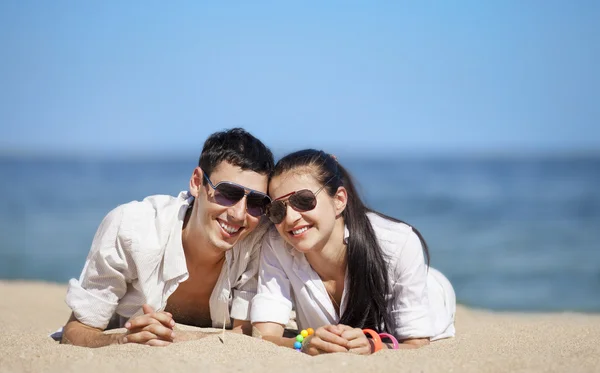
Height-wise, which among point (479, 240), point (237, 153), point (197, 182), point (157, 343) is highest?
point (237, 153)

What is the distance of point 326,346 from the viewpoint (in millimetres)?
4059

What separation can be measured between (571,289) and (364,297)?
742 centimetres

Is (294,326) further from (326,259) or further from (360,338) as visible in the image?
(360,338)

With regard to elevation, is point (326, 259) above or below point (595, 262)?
above

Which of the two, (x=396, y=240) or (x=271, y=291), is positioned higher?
(x=396, y=240)

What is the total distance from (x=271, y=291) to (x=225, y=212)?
61cm

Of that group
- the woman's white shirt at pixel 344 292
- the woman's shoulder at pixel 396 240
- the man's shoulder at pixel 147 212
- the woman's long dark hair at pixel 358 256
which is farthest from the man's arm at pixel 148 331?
the woman's shoulder at pixel 396 240

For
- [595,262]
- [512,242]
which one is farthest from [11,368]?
[512,242]

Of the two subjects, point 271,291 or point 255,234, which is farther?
point 255,234

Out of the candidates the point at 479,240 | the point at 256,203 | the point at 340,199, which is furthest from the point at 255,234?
the point at 479,240

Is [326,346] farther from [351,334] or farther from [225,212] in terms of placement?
[225,212]

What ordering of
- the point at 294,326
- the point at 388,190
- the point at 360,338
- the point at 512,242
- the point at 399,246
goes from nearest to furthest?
the point at 360,338, the point at 399,246, the point at 294,326, the point at 512,242, the point at 388,190

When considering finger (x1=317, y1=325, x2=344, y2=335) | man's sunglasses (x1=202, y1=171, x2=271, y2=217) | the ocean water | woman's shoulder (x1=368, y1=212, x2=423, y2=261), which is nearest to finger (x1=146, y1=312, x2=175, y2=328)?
man's sunglasses (x1=202, y1=171, x2=271, y2=217)

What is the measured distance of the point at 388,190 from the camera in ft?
110
